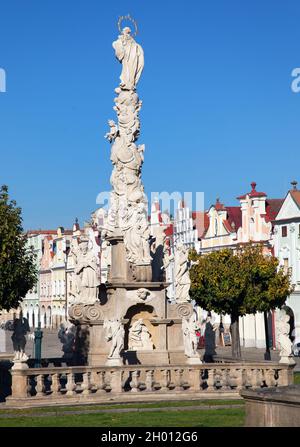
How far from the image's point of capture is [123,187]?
33.8m

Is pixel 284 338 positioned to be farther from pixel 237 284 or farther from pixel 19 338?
pixel 237 284

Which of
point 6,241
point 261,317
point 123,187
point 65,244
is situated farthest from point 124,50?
point 65,244

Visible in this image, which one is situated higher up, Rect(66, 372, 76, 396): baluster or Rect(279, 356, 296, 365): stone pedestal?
Rect(279, 356, 296, 365): stone pedestal

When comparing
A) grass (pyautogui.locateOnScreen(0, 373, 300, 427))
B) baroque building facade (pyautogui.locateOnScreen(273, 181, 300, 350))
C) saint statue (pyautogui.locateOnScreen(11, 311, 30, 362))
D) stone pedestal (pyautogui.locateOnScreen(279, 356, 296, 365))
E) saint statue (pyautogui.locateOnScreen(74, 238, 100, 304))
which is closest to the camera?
grass (pyautogui.locateOnScreen(0, 373, 300, 427))

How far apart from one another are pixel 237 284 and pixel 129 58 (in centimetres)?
2326

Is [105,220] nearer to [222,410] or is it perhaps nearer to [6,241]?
[6,241]

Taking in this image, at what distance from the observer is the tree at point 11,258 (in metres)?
35.3

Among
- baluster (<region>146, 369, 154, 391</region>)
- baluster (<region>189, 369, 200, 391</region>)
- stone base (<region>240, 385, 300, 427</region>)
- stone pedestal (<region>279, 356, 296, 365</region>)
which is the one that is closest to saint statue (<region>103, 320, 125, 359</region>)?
baluster (<region>146, 369, 154, 391</region>)

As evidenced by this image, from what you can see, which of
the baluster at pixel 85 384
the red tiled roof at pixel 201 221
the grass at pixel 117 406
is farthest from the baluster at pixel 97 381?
the red tiled roof at pixel 201 221

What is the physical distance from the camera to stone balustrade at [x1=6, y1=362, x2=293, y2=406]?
88.8ft

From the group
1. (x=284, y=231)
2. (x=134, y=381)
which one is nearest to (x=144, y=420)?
(x=134, y=381)

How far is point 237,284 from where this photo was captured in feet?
184

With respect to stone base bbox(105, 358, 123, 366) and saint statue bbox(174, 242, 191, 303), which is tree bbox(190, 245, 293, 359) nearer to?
saint statue bbox(174, 242, 191, 303)
